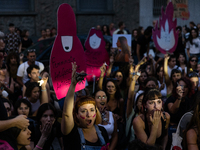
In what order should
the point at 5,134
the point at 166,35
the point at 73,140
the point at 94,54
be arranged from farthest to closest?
the point at 166,35 → the point at 94,54 → the point at 73,140 → the point at 5,134

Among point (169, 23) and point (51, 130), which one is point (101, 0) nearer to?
point (169, 23)

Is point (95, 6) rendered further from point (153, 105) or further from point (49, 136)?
point (153, 105)

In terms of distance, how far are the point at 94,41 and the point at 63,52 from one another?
3237mm

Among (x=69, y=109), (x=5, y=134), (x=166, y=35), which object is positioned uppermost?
(x=166, y=35)

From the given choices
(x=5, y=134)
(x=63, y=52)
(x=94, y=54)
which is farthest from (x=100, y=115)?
(x=94, y=54)

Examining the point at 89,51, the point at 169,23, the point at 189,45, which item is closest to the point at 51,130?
the point at 89,51

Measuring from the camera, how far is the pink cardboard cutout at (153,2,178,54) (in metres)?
6.82

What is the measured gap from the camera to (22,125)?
2402 millimetres

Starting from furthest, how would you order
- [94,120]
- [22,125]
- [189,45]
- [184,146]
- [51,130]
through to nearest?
[189,45] → [51,130] → [94,120] → [184,146] → [22,125]

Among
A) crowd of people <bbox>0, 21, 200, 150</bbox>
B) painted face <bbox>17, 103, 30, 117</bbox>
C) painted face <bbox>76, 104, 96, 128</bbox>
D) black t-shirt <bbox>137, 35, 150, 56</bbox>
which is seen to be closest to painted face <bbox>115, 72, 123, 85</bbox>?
crowd of people <bbox>0, 21, 200, 150</bbox>

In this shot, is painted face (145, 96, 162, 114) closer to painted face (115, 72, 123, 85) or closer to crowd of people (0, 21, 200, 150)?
crowd of people (0, 21, 200, 150)

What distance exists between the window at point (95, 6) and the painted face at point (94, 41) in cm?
836

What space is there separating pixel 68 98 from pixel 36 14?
40.0ft

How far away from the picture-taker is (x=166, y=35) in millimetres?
6855
